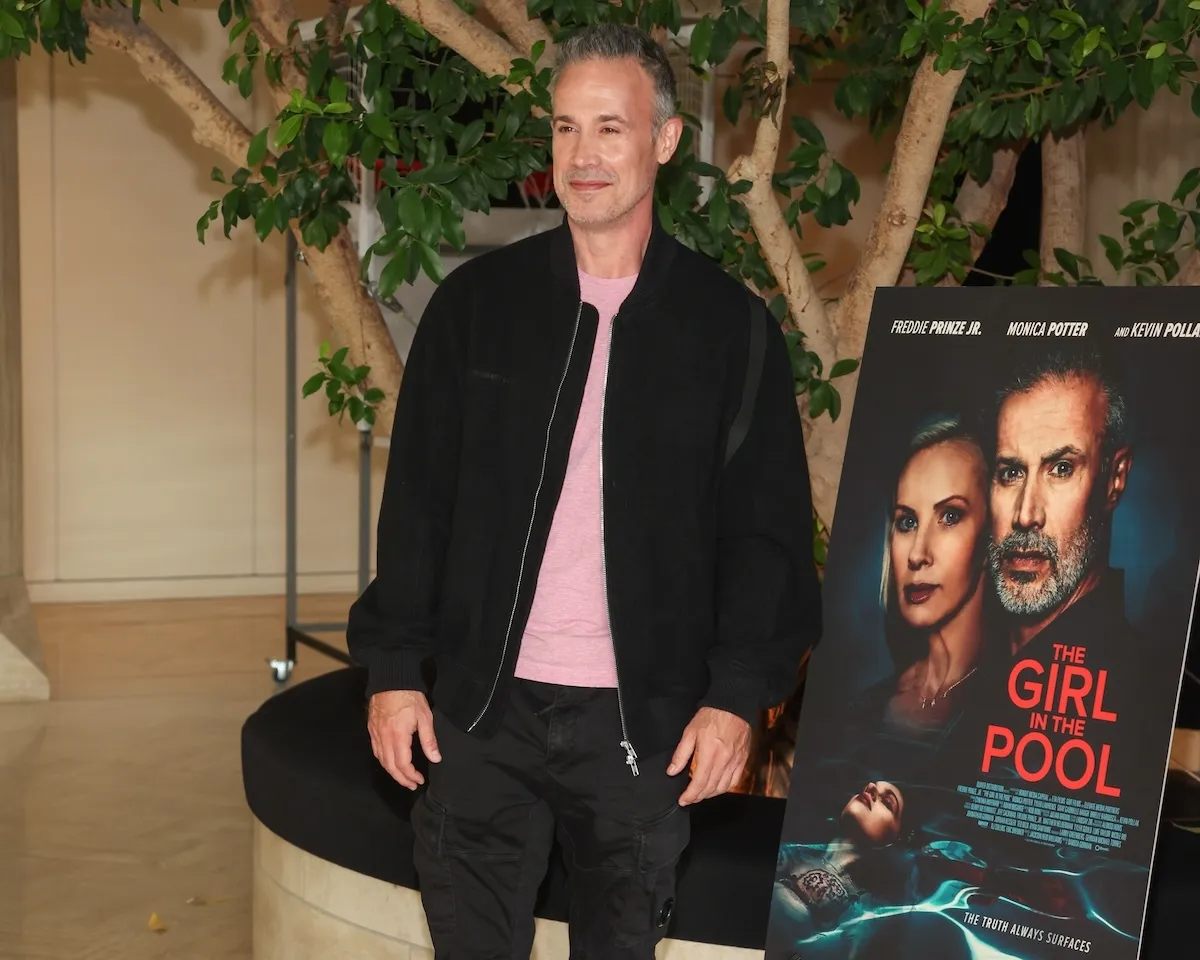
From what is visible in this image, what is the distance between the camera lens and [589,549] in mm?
1790

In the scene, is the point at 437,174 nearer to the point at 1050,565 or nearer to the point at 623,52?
the point at 623,52

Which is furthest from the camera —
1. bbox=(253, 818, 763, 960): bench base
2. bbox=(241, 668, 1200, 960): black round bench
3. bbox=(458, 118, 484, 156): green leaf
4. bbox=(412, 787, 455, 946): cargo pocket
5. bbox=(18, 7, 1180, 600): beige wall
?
bbox=(18, 7, 1180, 600): beige wall

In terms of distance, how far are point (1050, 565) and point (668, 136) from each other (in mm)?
719

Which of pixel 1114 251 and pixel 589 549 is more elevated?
pixel 1114 251

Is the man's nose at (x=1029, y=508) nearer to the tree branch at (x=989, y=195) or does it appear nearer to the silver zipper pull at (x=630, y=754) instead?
the silver zipper pull at (x=630, y=754)

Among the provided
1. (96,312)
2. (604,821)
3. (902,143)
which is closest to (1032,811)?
(604,821)

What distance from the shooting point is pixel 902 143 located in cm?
261

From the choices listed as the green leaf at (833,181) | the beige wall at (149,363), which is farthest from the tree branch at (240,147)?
the beige wall at (149,363)

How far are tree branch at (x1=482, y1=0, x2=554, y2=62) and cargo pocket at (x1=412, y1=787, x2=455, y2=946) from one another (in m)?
1.51

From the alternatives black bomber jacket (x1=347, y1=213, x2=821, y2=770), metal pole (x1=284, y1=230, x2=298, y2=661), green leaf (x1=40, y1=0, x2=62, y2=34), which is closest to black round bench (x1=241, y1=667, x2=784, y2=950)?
black bomber jacket (x1=347, y1=213, x2=821, y2=770)

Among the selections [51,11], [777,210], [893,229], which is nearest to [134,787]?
[51,11]

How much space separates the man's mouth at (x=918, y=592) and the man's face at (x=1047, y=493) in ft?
0.30

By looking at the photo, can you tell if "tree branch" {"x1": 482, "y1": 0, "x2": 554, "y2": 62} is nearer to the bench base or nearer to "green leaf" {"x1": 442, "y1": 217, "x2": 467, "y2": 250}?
"green leaf" {"x1": 442, "y1": 217, "x2": 467, "y2": 250}

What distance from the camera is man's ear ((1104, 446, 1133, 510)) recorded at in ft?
6.27
